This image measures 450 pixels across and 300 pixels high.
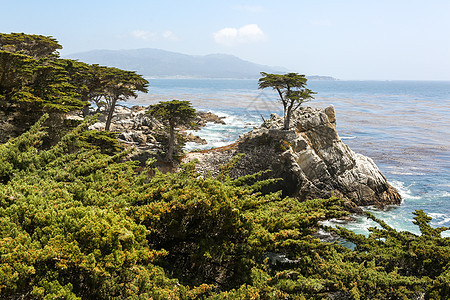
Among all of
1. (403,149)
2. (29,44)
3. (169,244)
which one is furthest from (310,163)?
(29,44)

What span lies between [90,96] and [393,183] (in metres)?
26.6

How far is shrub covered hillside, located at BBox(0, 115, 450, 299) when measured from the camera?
15.7ft

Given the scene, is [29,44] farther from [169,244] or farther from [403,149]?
[403,149]

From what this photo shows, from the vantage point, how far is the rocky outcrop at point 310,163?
2128 cm

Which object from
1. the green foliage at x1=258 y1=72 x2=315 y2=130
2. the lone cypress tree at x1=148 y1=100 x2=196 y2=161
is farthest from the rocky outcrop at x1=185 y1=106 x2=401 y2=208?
the lone cypress tree at x1=148 y1=100 x2=196 y2=161

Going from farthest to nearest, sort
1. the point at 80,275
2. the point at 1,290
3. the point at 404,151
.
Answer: the point at 404,151 → the point at 80,275 → the point at 1,290

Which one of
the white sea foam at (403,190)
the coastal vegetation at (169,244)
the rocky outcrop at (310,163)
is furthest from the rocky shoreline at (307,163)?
the coastal vegetation at (169,244)

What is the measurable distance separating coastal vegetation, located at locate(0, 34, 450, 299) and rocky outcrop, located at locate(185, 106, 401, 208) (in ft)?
37.5

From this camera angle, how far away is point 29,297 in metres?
4.41

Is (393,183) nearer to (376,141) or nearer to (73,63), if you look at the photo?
(376,141)

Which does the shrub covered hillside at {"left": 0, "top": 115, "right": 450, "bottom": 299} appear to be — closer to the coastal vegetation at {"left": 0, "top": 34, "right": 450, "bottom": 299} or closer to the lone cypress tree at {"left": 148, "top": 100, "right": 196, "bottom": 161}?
the coastal vegetation at {"left": 0, "top": 34, "right": 450, "bottom": 299}

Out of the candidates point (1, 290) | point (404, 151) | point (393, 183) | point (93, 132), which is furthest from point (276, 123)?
point (1, 290)

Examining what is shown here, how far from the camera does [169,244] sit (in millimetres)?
7180

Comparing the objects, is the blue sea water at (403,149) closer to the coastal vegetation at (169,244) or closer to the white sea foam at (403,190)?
the white sea foam at (403,190)
